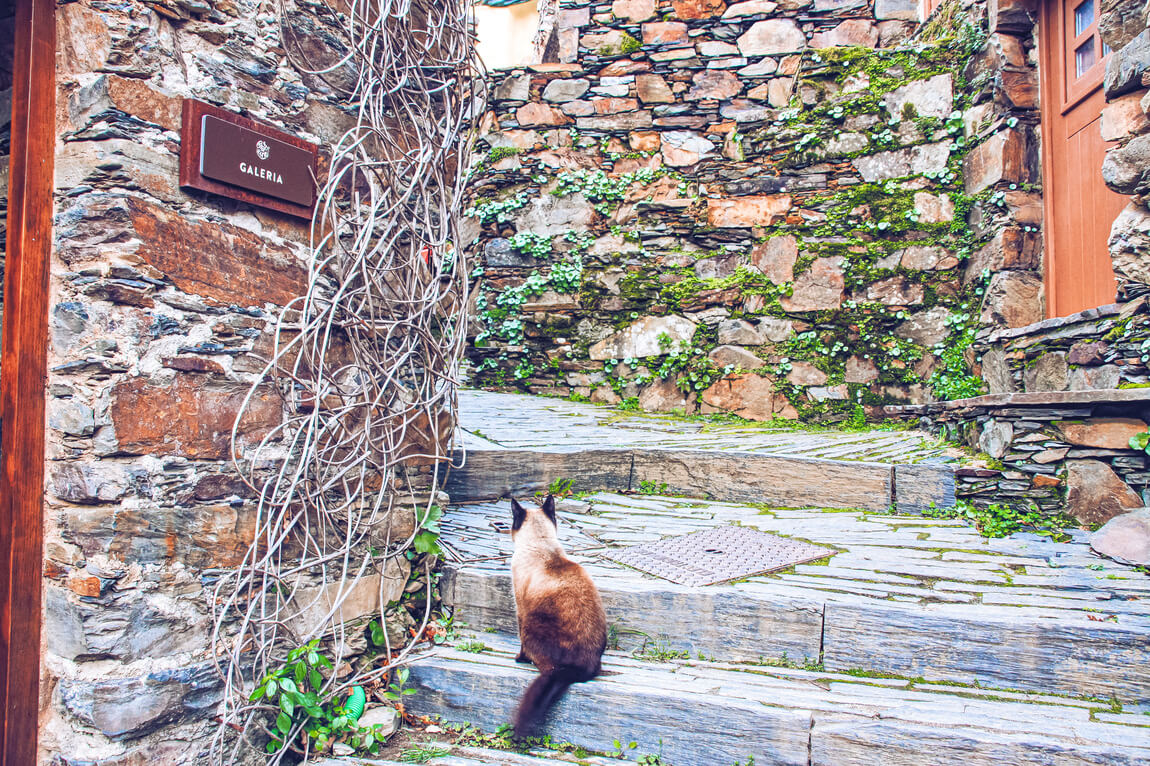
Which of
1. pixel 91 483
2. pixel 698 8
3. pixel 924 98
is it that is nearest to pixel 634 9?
pixel 698 8

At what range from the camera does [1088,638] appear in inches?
77.7

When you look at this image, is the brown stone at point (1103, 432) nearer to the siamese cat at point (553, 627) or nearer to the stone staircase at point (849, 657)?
the stone staircase at point (849, 657)

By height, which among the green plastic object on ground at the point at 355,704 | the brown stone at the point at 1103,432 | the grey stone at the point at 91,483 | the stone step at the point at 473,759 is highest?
the brown stone at the point at 1103,432

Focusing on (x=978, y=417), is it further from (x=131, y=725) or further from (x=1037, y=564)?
(x=131, y=725)

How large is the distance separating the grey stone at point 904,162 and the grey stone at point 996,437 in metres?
2.89

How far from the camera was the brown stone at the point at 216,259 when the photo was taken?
73.7 inches

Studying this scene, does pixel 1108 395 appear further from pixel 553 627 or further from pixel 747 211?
pixel 747 211

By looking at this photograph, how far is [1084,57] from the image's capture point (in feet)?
14.6

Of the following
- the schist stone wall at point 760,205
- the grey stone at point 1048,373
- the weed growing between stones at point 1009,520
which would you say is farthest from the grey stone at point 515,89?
the weed growing between stones at point 1009,520

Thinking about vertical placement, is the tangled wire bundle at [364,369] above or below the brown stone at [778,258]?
below

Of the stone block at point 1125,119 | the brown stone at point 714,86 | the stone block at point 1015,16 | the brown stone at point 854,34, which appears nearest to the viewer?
the stone block at point 1125,119

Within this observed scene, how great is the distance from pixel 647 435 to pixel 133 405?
11.5 ft

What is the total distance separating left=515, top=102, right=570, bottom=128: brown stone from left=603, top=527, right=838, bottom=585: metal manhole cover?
485 cm

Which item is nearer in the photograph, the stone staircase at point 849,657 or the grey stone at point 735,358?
the stone staircase at point 849,657
